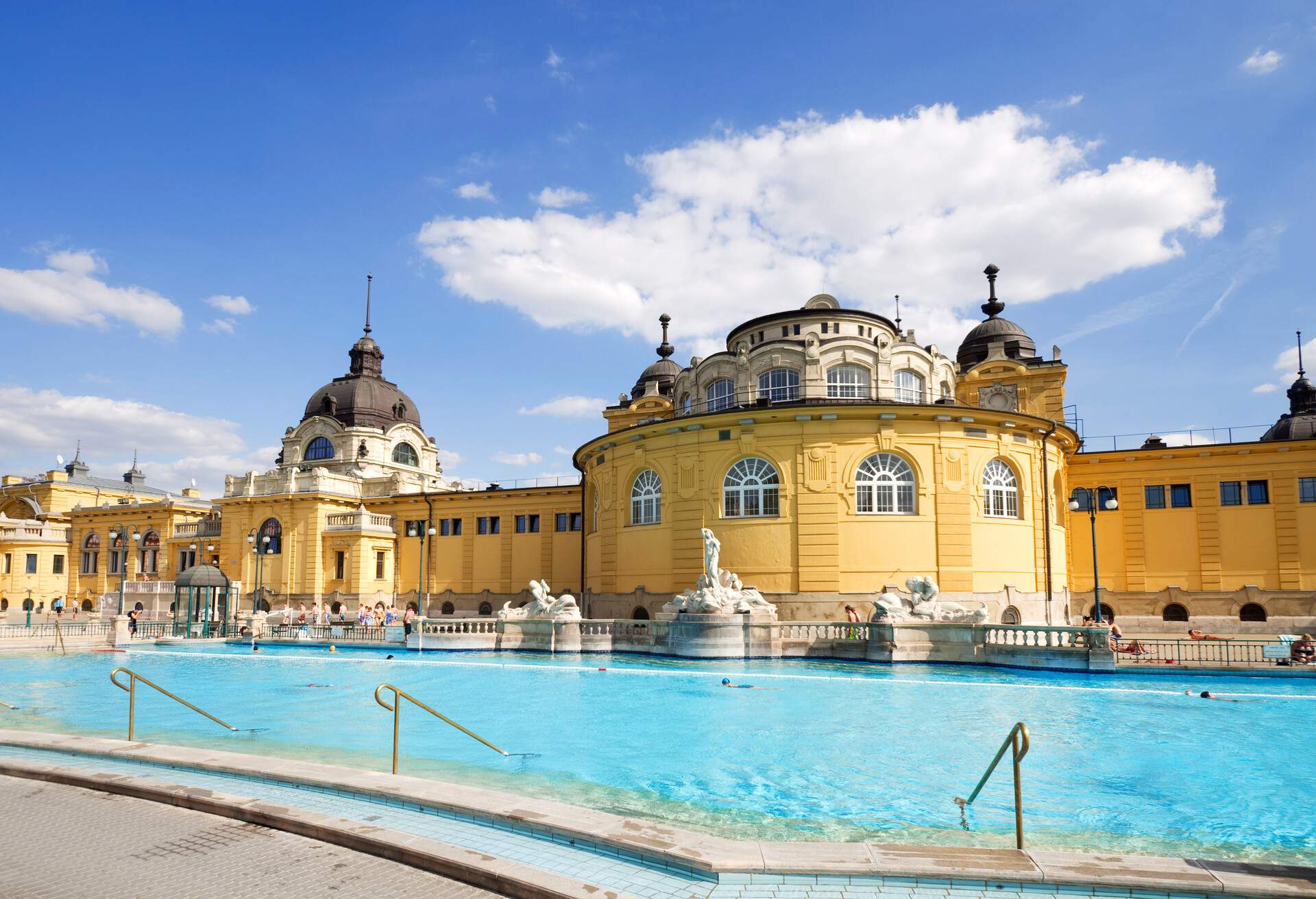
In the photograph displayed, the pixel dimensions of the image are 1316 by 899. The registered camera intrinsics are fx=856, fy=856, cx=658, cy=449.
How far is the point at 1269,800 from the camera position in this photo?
33.5 feet

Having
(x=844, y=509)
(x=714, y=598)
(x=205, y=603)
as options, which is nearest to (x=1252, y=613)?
(x=844, y=509)

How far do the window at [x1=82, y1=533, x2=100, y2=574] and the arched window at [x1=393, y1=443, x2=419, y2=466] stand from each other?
23.3m

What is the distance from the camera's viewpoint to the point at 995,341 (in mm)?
46688

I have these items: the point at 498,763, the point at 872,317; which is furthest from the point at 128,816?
the point at 872,317

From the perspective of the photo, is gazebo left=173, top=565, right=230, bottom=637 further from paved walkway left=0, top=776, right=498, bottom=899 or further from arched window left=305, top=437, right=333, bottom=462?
paved walkway left=0, top=776, right=498, bottom=899

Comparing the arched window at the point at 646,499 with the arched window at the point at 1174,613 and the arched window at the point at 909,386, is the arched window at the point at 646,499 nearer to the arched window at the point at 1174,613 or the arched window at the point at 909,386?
the arched window at the point at 909,386

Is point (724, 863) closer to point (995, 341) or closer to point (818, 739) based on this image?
point (818, 739)

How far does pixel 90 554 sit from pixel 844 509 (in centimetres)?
5888

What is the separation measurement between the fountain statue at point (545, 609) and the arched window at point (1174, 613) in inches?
1037

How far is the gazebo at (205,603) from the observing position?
3609 centimetres

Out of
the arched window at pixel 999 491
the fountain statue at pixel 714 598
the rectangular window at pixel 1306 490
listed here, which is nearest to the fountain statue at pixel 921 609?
the fountain statue at pixel 714 598

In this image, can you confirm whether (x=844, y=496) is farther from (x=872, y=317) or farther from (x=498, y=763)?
(x=498, y=763)

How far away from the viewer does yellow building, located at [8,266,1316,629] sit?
3177 centimetres

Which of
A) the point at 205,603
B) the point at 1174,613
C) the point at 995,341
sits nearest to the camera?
the point at 1174,613
